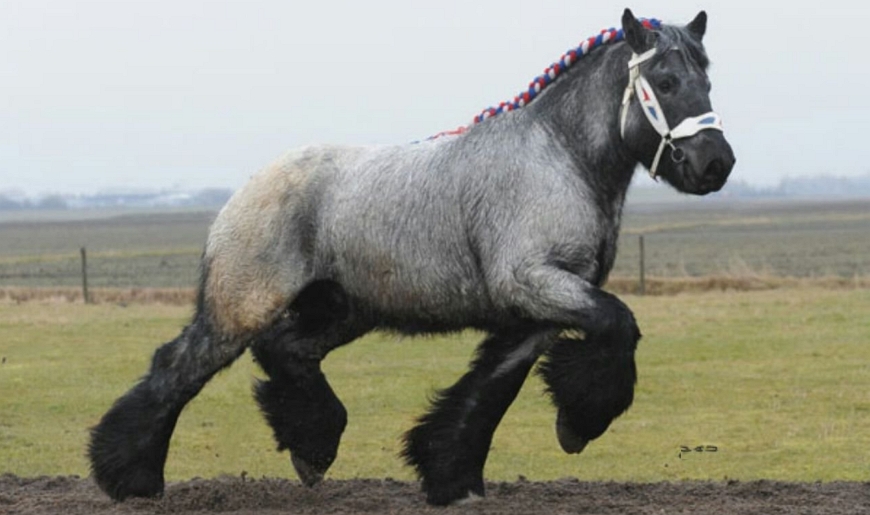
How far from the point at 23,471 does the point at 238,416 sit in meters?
3.54

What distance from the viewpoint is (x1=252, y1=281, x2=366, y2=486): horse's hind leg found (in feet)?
26.4

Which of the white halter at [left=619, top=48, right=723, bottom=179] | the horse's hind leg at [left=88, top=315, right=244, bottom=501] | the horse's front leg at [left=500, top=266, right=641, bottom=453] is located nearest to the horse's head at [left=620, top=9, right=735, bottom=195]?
the white halter at [left=619, top=48, right=723, bottom=179]

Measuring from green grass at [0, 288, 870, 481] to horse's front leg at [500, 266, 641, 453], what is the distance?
7.29 ft

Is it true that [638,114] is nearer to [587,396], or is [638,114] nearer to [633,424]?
[587,396]

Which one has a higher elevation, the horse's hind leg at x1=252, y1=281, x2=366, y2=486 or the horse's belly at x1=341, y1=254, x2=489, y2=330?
the horse's belly at x1=341, y1=254, x2=489, y2=330

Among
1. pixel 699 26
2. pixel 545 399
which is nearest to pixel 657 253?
pixel 545 399

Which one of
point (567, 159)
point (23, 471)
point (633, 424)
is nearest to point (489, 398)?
point (567, 159)

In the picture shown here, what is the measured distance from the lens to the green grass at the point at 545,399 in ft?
40.2

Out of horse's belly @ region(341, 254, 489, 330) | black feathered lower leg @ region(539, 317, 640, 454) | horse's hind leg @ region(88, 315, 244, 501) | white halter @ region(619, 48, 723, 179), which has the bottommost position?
horse's hind leg @ region(88, 315, 244, 501)

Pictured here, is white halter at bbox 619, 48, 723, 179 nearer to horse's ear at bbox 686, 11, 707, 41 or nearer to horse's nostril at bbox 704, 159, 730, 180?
horse's nostril at bbox 704, 159, 730, 180

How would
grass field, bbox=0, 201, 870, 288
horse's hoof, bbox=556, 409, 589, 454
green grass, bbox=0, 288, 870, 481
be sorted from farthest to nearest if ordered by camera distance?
grass field, bbox=0, 201, 870, 288, green grass, bbox=0, 288, 870, 481, horse's hoof, bbox=556, 409, 589, 454

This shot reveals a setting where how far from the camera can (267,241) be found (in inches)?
306

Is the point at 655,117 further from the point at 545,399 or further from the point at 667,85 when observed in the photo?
the point at 545,399

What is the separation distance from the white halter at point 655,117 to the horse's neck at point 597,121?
87 millimetres
